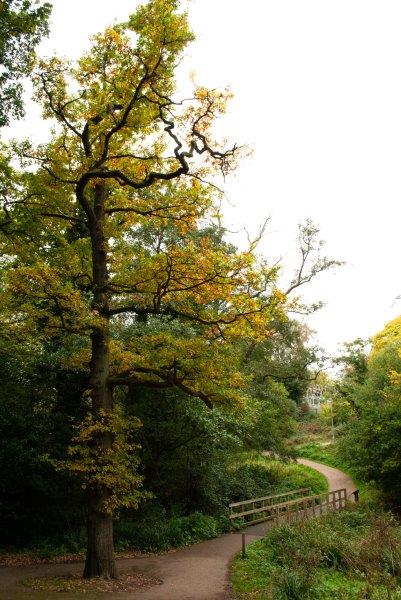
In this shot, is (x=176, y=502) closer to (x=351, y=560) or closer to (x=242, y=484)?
(x=242, y=484)

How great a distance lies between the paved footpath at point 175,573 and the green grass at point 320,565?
443mm

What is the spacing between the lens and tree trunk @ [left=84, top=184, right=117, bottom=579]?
943cm

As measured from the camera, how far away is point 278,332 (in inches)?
965

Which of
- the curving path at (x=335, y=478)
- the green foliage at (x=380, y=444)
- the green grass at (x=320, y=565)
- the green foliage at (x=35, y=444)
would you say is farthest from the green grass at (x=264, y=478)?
the green foliage at (x=35, y=444)

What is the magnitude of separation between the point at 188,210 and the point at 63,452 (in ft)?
23.6

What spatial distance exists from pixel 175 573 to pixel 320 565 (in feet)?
9.75

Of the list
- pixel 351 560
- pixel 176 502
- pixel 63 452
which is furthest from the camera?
pixel 176 502

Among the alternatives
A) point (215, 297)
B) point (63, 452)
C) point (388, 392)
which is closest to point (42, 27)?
point (215, 297)

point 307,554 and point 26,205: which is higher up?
point 26,205

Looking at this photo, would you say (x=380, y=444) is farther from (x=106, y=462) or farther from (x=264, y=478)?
(x=106, y=462)

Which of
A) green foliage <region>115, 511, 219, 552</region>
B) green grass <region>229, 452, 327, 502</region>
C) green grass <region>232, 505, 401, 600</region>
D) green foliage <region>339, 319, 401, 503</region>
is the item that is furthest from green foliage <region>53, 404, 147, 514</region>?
green foliage <region>339, 319, 401, 503</region>

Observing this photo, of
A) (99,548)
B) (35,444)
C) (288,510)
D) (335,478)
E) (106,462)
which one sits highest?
(35,444)

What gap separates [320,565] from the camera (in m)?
9.82

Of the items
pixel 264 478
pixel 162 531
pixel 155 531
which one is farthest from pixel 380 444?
pixel 155 531
